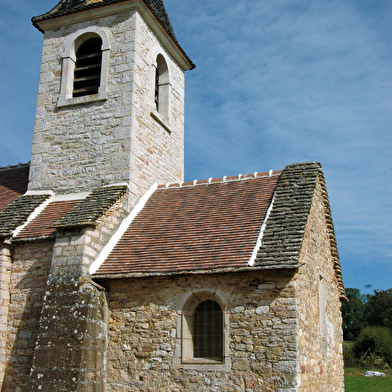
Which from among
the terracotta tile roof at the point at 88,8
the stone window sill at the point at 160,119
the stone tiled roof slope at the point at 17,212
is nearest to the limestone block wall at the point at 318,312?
the stone window sill at the point at 160,119

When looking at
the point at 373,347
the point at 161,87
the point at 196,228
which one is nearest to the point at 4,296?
the point at 196,228

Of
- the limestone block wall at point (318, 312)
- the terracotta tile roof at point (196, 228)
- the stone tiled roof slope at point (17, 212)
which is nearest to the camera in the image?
the limestone block wall at point (318, 312)

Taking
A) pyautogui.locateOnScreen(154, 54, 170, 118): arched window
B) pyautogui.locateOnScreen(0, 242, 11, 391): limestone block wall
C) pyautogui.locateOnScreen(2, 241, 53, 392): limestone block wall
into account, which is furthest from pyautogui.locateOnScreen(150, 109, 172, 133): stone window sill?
pyautogui.locateOnScreen(0, 242, 11, 391): limestone block wall

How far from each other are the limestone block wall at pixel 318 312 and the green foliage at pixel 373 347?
26.7m

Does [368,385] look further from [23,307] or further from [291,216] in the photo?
[23,307]

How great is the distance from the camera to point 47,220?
10203 millimetres

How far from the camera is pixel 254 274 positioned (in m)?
8.08

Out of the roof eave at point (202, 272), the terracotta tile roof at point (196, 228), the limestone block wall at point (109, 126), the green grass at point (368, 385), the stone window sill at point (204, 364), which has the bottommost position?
the green grass at point (368, 385)

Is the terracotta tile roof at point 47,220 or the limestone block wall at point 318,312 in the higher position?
the terracotta tile roof at point 47,220

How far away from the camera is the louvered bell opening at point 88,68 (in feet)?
40.9

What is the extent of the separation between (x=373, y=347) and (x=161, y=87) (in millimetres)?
29541

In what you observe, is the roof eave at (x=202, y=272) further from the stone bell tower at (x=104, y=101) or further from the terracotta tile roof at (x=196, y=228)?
the stone bell tower at (x=104, y=101)

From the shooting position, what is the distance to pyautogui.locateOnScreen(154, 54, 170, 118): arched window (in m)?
13.4

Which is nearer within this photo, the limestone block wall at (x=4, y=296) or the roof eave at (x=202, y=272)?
the roof eave at (x=202, y=272)
